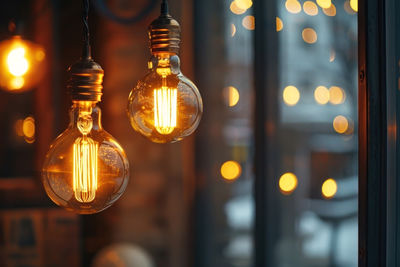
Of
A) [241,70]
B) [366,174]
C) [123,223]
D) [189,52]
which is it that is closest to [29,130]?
[123,223]

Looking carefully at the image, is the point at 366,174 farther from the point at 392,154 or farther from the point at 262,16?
the point at 262,16

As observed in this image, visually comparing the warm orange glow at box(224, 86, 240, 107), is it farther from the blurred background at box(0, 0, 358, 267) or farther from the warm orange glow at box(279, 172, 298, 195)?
the warm orange glow at box(279, 172, 298, 195)

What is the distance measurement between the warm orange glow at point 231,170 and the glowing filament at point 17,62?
1099 mm

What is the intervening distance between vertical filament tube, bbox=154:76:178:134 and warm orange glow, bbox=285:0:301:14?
1.34 meters

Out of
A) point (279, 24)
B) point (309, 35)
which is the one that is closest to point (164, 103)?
point (309, 35)

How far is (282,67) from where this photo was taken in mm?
2326

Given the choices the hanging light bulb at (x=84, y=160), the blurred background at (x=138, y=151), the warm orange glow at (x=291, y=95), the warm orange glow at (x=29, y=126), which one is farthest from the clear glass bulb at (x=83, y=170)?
the warm orange glow at (x=29, y=126)

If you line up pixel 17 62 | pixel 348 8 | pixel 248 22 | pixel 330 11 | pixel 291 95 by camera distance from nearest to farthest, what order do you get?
pixel 348 8 < pixel 330 11 < pixel 291 95 < pixel 248 22 < pixel 17 62

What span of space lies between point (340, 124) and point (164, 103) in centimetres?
119

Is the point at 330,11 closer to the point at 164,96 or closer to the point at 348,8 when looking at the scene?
the point at 348,8

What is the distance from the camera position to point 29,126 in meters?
2.87

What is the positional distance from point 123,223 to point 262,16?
125 cm

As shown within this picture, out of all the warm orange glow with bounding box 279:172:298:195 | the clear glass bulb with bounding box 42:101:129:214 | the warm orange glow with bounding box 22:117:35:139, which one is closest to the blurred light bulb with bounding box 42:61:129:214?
the clear glass bulb with bounding box 42:101:129:214

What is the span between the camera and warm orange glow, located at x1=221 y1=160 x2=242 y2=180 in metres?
2.68
